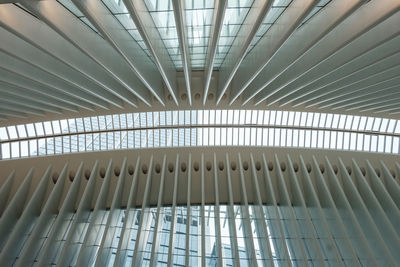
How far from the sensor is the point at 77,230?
12.2 metres

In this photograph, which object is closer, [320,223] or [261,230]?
[320,223]

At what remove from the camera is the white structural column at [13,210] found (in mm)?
11708

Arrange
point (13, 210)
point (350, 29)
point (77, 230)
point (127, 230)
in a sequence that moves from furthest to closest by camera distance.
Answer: point (13, 210) < point (127, 230) < point (77, 230) < point (350, 29)

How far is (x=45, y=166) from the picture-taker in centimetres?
1477

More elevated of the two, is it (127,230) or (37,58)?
(37,58)

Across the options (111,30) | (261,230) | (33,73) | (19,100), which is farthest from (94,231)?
(111,30)

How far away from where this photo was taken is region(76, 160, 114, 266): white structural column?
10.5 m

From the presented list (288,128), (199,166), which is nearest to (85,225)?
(199,166)

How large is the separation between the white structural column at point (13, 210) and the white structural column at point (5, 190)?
769 mm

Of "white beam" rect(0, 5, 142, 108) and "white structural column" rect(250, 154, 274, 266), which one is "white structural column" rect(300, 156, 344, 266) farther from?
"white beam" rect(0, 5, 142, 108)

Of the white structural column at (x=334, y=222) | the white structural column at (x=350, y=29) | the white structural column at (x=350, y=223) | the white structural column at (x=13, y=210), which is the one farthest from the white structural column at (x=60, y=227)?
A: the white structural column at (x=350, y=223)

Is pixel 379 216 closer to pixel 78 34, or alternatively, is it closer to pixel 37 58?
pixel 78 34

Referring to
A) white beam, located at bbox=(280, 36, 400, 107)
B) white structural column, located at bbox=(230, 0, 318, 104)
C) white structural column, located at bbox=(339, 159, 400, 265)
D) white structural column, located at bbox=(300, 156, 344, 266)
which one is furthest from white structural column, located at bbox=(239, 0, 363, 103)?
white structural column, located at bbox=(339, 159, 400, 265)

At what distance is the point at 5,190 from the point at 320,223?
48.7 feet
